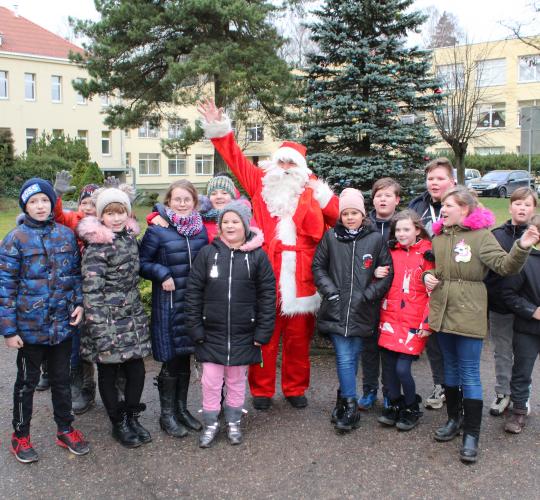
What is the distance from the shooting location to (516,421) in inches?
166

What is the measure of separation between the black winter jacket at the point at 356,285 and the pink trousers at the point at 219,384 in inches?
29.4

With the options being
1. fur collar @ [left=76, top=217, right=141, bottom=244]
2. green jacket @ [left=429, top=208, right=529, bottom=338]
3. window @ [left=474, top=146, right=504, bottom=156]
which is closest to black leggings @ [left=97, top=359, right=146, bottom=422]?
fur collar @ [left=76, top=217, right=141, bottom=244]

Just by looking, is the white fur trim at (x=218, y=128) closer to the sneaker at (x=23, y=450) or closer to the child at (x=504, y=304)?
the child at (x=504, y=304)

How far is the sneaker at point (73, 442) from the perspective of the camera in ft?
12.6

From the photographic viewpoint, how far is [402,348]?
4121mm

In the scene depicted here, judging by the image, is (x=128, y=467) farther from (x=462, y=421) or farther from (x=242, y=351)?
(x=462, y=421)

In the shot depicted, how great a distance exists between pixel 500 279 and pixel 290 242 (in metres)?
1.62

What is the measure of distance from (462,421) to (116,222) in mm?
2915

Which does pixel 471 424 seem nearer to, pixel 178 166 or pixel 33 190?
pixel 33 190

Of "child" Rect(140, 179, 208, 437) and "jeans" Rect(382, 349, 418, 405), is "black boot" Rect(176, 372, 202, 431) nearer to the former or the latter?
"child" Rect(140, 179, 208, 437)

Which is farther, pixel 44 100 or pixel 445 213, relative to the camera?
pixel 44 100

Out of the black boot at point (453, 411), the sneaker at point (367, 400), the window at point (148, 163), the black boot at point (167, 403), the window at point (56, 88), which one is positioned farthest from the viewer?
the window at point (148, 163)

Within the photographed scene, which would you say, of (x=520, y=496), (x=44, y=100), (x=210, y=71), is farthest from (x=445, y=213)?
(x=44, y=100)

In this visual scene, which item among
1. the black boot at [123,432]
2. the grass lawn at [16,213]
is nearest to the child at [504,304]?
the black boot at [123,432]
